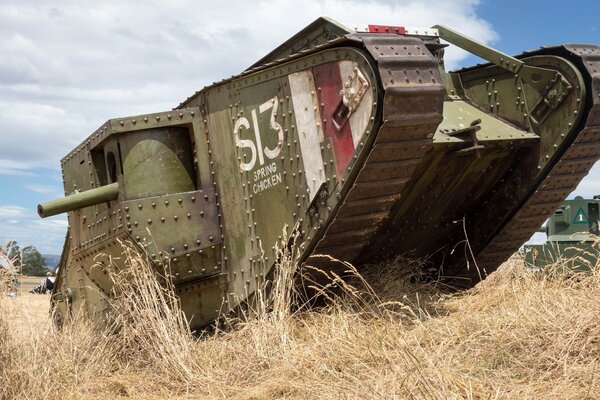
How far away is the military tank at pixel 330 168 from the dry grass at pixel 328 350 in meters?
0.45

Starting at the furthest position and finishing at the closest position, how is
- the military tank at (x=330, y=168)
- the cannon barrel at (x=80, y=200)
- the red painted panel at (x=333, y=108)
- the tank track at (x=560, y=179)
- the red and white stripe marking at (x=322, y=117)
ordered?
1. the cannon barrel at (x=80, y=200)
2. the tank track at (x=560, y=179)
3. the military tank at (x=330, y=168)
4. the red painted panel at (x=333, y=108)
5. the red and white stripe marking at (x=322, y=117)

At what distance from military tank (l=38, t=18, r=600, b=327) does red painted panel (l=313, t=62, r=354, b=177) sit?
0.04 ft

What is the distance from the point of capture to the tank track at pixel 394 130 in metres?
5.82

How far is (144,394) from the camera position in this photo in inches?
238

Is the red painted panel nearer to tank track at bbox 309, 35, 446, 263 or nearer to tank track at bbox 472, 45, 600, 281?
tank track at bbox 309, 35, 446, 263

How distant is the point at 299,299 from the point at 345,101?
1918 mm

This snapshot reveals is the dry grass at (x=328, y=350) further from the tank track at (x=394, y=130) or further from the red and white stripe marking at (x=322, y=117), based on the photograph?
the red and white stripe marking at (x=322, y=117)

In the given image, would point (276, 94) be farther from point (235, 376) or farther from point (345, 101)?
point (235, 376)

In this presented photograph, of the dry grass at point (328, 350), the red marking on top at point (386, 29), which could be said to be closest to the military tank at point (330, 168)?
the red marking on top at point (386, 29)

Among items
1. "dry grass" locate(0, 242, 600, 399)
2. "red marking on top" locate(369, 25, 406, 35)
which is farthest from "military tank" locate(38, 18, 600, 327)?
"dry grass" locate(0, 242, 600, 399)

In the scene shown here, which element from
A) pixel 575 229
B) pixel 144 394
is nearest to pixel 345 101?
pixel 144 394

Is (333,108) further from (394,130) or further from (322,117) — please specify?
(394,130)

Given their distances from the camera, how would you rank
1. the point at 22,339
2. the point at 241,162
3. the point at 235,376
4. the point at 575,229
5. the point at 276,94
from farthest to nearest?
the point at 575,229 < the point at 241,162 < the point at 276,94 < the point at 22,339 < the point at 235,376

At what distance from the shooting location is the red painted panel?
617 centimetres
